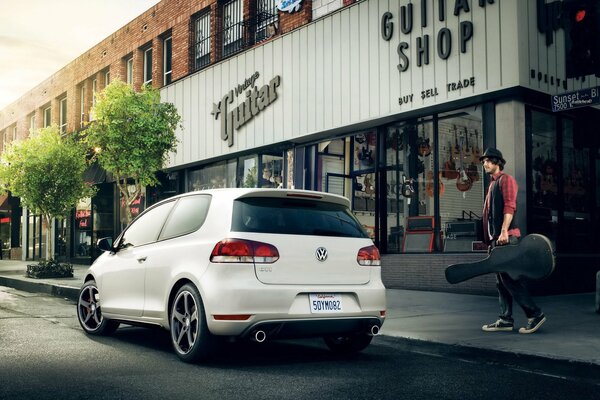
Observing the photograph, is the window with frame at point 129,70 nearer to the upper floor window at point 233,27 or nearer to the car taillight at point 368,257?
the upper floor window at point 233,27

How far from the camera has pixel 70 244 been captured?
2784 cm

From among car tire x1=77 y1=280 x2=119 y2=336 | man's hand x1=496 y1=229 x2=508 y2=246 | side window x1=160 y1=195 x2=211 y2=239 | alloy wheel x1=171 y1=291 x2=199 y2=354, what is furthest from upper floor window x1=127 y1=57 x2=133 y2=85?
alloy wheel x1=171 y1=291 x2=199 y2=354

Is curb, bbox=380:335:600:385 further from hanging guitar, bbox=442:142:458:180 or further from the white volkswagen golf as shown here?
hanging guitar, bbox=442:142:458:180

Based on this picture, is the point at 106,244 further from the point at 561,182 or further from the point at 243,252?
the point at 561,182

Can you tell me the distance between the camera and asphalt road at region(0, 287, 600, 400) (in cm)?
481

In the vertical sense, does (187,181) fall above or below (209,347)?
above

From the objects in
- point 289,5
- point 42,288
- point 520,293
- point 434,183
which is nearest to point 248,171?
point 289,5

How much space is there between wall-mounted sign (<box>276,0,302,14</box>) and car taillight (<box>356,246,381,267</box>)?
11.5 m

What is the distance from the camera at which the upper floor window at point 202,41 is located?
20.3 meters

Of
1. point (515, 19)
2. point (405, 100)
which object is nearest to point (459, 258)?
point (405, 100)

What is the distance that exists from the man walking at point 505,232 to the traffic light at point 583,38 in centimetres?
126

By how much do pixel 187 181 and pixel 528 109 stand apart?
39.4 feet

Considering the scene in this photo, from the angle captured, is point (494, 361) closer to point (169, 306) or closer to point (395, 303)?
point (169, 306)

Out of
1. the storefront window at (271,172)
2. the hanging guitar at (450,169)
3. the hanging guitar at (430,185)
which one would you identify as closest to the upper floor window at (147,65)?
the storefront window at (271,172)
